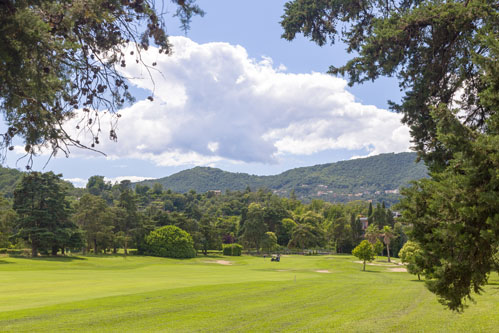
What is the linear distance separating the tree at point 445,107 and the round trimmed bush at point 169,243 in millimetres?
56012

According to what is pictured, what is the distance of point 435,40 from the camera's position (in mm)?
10016

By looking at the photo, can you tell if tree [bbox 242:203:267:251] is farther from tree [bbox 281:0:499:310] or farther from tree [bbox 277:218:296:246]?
tree [bbox 281:0:499:310]

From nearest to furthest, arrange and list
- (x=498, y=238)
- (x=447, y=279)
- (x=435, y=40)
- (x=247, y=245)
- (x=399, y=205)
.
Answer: (x=498, y=238), (x=447, y=279), (x=399, y=205), (x=435, y=40), (x=247, y=245)

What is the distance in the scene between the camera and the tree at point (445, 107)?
6258 mm

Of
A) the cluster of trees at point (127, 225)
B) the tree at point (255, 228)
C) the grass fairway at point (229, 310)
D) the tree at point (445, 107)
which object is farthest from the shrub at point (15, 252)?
the tree at point (445, 107)

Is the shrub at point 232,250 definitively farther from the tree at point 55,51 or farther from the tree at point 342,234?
the tree at point 55,51

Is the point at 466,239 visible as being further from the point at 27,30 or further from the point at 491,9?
the point at 27,30

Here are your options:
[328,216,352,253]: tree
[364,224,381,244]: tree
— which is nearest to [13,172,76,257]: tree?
[364,224,381,244]: tree

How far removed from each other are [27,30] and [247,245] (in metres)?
87.3

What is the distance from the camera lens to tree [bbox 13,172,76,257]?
49000mm

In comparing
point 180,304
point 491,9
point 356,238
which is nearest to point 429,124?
point 491,9

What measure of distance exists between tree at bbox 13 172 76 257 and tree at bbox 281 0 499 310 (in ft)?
152

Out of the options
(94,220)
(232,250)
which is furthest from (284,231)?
(94,220)

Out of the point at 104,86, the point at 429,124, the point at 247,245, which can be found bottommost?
the point at 247,245
